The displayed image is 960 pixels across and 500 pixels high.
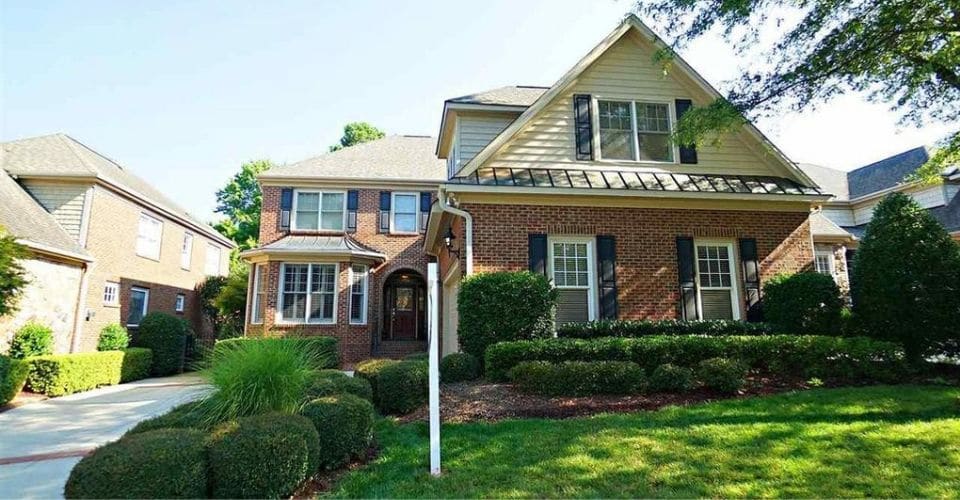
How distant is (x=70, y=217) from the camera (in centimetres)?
1405

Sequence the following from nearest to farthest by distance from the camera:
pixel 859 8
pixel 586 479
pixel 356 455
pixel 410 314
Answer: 1. pixel 586 479
2. pixel 356 455
3. pixel 859 8
4. pixel 410 314

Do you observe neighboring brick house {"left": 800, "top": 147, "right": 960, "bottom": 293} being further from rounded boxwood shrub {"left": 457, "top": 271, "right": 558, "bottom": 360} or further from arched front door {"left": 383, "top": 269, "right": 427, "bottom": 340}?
arched front door {"left": 383, "top": 269, "right": 427, "bottom": 340}

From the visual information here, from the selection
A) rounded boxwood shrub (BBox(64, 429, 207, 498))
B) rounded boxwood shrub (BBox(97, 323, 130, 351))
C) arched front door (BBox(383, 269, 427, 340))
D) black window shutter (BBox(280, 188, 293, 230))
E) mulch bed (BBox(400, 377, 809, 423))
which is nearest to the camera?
rounded boxwood shrub (BBox(64, 429, 207, 498))

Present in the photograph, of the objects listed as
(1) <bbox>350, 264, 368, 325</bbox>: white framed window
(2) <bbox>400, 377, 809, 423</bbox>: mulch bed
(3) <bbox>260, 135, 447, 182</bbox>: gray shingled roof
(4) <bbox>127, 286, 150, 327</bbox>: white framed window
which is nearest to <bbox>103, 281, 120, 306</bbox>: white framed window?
(4) <bbox>127, 286, 150, 327</bbox>: white framed window

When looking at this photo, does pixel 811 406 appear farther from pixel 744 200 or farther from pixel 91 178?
pixel 91 178

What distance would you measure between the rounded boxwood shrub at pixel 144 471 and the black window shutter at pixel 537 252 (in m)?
6.66

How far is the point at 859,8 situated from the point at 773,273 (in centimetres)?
518

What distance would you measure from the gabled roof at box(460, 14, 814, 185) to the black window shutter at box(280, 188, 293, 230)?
977cm

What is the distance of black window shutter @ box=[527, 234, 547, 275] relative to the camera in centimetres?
Result: 938

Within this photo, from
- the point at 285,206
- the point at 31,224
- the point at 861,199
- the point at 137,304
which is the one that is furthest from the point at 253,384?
the point at 861,199

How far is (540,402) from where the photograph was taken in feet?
21.1

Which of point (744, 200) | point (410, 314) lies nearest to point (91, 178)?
point (410, 314)

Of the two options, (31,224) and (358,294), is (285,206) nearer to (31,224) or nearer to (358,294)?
(358,294)

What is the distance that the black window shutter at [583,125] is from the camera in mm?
10438
